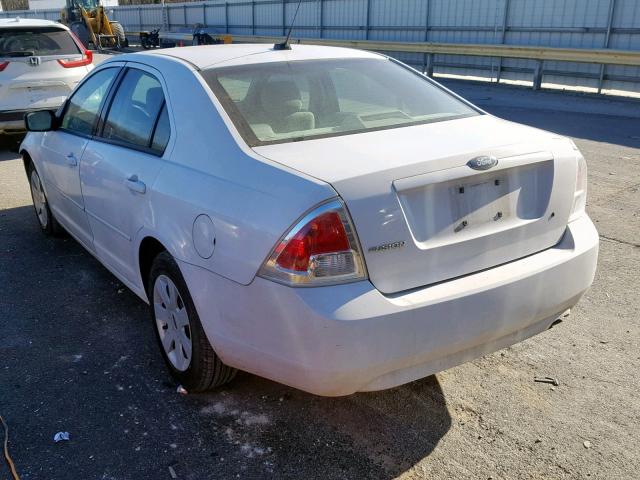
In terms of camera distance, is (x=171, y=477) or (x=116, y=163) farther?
(x=116, y=163)

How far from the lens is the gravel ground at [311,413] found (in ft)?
9.11

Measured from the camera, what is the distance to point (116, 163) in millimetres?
3740

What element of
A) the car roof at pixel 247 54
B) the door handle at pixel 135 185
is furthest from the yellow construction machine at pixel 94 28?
the door handle at pixel 135 185

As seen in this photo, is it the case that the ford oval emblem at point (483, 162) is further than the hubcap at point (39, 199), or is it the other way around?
the hubcap at point (39, 199)

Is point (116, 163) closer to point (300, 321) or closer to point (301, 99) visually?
point (301, 99)

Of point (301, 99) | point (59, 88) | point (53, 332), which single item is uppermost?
point (301, 99)

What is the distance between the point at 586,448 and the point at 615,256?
8.60ft

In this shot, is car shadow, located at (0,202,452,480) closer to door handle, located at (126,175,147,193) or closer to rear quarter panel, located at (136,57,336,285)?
rear quarter panel, located at (136,57,336,285)

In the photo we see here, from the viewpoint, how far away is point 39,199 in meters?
5.80

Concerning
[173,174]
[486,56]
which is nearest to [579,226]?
[173,174]

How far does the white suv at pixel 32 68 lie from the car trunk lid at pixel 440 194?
7752mm

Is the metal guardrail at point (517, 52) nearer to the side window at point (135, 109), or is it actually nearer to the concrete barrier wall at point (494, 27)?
the concrete barrier wall at point (494, 27)

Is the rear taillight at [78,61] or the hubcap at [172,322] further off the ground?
the rear taillight at [78,61]

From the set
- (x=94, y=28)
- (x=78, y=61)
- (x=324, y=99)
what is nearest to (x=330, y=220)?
(x=324, y=99)
